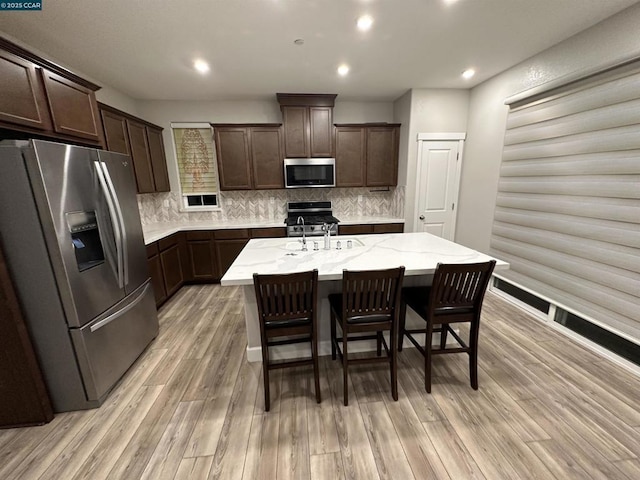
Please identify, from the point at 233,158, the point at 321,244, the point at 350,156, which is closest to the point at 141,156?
the point at 233,158

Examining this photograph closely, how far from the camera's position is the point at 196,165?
4246 mm

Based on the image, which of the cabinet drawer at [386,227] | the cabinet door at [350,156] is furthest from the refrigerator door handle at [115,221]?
the cabinet drawer at [386,227]

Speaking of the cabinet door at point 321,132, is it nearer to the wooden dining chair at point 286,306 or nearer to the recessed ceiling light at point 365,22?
the recessed ceiling light at point 365,22

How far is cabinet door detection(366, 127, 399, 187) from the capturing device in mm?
4156

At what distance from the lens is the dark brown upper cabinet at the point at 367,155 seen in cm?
411

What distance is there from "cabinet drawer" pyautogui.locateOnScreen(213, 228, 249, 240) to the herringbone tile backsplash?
542 mm

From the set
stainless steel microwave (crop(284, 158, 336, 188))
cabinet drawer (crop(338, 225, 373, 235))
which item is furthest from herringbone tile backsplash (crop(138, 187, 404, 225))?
cabinet drawer (crop(338, 225, 373, 235))

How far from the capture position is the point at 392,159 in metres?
4.25

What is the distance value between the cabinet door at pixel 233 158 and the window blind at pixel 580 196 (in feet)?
11.5

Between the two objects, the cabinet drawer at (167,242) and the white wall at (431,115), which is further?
the white wall at (431,115)

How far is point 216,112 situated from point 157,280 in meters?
2.68

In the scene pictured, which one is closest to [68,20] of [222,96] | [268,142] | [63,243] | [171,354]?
[63,243]

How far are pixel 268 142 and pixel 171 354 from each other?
3.05m

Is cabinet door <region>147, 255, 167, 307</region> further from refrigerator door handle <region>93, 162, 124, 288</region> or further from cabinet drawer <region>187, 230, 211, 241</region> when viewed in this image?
refrigerator door handle <region>93, 162, 124, 288</region>
